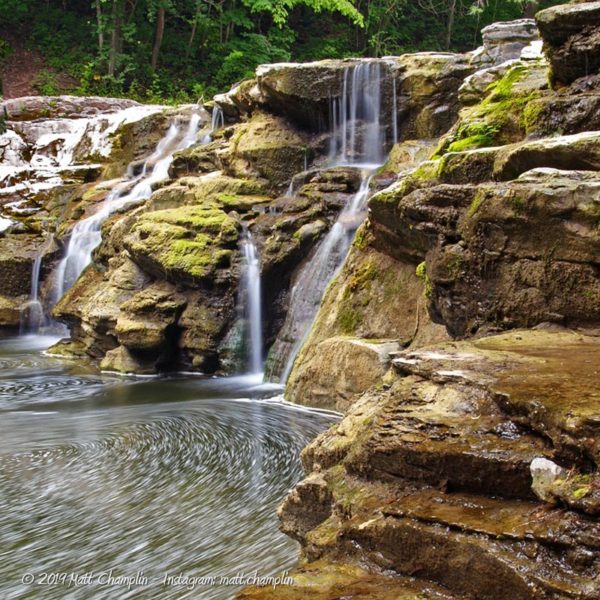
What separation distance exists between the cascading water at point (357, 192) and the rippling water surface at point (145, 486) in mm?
930

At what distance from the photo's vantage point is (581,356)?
4070 mm

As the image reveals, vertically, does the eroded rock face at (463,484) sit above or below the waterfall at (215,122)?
below

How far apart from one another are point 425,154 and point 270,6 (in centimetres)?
1642

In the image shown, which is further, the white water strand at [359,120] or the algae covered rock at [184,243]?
the white water strand at [359,120]

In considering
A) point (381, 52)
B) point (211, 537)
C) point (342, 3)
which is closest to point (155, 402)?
point (211, 537)

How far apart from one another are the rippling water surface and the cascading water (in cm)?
93

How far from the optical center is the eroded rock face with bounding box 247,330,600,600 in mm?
2633

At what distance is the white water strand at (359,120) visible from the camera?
45.6 ft

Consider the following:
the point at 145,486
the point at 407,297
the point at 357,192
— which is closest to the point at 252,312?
the point at 357,192

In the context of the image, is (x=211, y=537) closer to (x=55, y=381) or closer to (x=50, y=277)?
(x=55, y=381)

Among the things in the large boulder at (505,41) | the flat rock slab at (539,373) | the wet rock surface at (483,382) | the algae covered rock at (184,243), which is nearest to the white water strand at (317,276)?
the algae covered rock at (184,243)

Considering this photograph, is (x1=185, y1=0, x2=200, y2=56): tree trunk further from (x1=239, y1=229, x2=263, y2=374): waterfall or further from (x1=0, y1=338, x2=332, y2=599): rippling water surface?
(x1=0, y1=338, x2=332, y2=599): rippling water surface

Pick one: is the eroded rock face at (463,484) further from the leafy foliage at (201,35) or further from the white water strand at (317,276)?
the leafy foliage at (201,35)

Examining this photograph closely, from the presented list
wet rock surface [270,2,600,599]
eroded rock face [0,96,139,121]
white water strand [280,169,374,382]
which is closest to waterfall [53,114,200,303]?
eroded rock face [0,96,139,121]
